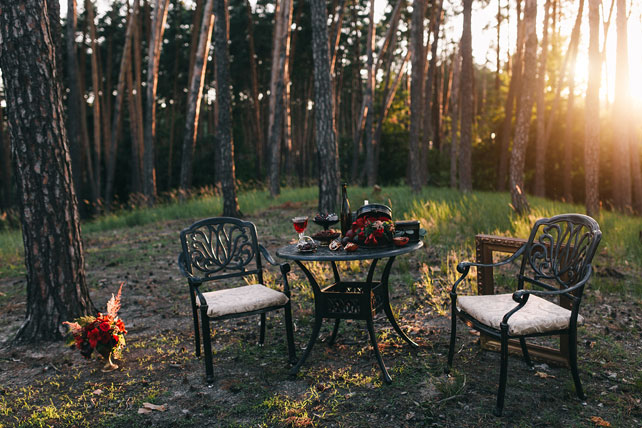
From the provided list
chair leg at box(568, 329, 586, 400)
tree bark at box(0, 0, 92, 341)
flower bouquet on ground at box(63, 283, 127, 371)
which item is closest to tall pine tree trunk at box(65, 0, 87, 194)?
tree bark at box(0, 0, 92, 341)

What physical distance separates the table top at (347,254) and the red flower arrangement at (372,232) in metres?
0.07

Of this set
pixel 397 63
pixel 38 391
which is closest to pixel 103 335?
pixel 38 391

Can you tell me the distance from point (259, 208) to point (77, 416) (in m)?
10.6

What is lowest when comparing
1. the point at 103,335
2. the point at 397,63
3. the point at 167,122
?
the point at 103,335

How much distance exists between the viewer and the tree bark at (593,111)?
9.45m

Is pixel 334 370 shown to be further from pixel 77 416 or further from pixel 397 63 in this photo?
pixel 397 63

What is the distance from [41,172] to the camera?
4.70 metres

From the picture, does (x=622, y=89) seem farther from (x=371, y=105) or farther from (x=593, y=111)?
(x=371, y=105)

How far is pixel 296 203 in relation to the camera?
1369cm

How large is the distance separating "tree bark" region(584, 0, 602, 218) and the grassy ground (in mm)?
3335

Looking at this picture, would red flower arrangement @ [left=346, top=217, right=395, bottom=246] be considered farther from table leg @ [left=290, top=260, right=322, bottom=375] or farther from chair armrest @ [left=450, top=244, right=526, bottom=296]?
chair armrest @ [left=450, top=244, right=526, bottom=296]

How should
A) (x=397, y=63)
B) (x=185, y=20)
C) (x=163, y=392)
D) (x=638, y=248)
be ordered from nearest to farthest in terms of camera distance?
(x=163, y=392)
(x=638, y=248)
(x=185, y=20)
(x=397, y=63)

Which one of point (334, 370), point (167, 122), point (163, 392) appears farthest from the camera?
point (167, 122)

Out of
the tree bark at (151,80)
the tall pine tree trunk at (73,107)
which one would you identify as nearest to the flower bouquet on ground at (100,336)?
the tall pine tree trunk at (73,107)
